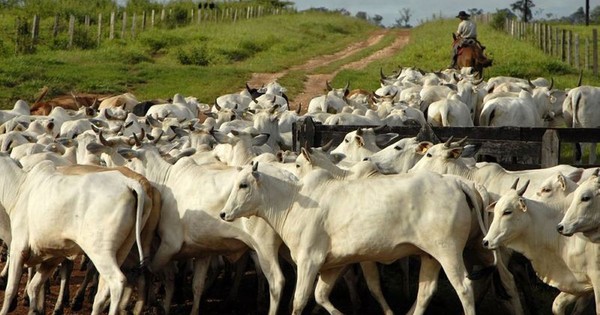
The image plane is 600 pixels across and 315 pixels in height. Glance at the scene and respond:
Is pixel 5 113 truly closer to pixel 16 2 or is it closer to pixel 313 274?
pixel 313 274

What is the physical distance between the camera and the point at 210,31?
37938 millimetres

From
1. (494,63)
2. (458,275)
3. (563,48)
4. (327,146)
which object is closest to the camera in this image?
(458,275)

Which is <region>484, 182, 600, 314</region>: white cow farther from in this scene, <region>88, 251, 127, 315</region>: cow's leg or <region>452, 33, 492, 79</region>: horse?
<region>452, 33, 492, 79</region>: horse

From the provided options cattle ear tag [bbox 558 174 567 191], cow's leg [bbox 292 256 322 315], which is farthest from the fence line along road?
cow's leg [bbox 292 256 322 315]

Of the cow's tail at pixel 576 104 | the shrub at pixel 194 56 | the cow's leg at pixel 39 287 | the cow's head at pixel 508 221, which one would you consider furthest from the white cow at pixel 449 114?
the shrub at pixel 194 56

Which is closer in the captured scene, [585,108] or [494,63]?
[585,108]

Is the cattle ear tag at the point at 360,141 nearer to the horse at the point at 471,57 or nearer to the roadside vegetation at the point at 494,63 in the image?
the roadside vegetation at the point at 494,63

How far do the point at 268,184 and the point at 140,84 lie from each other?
17.1 meters

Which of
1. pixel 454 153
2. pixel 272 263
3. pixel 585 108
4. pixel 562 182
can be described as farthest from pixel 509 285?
pixel 585 108

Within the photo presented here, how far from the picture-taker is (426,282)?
8188 mm

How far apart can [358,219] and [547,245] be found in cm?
146

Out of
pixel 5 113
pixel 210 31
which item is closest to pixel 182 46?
pixel 210 31

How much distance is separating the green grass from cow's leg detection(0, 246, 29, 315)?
13.6 m

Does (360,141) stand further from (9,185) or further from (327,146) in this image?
(9,185)
